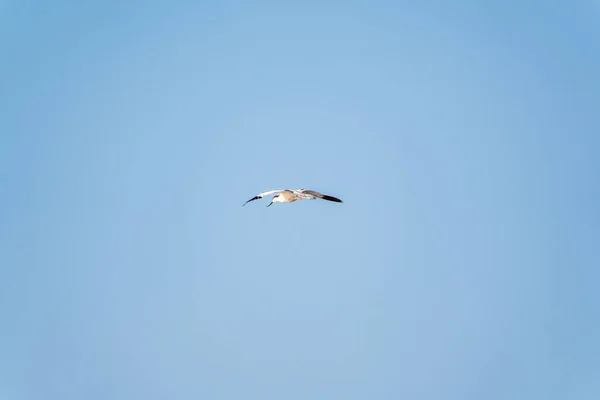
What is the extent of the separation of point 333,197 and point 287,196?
80.6 inches

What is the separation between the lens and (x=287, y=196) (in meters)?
72.8

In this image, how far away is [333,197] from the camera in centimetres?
7294
